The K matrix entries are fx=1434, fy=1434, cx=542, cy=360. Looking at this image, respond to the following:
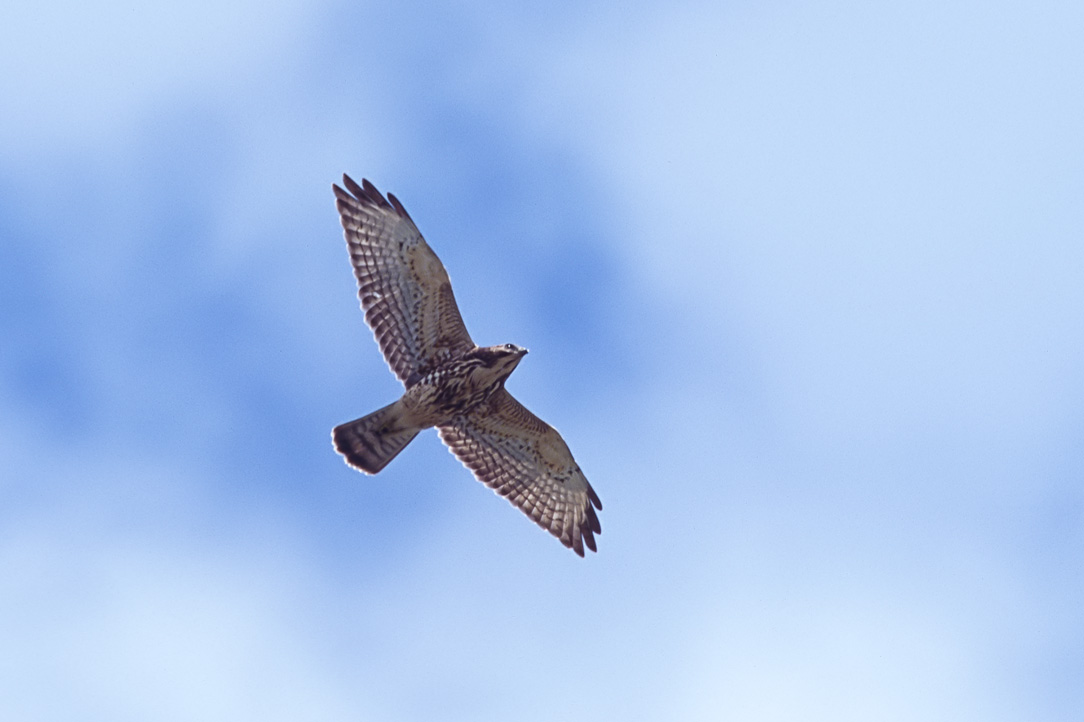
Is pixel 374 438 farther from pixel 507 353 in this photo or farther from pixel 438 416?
pixel 507 353

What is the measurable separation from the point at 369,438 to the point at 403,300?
1458 mm

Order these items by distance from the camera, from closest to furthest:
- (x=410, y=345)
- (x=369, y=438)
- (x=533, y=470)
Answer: (x=369, y=438) → (x=410, y=345) → (x=533, y=470)

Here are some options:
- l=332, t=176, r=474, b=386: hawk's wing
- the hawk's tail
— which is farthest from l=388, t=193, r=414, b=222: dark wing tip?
the hawk's tail

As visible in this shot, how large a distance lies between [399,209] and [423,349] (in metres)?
1.47

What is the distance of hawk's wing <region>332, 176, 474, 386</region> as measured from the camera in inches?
579

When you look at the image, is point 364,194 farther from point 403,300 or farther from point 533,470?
point 533,470

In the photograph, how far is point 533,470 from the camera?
52.0 feet

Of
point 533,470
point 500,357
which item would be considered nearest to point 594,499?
point 533,470

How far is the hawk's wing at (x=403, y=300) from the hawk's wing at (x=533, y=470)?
95 centimetres

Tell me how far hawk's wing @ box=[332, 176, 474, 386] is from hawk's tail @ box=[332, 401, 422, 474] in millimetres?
434

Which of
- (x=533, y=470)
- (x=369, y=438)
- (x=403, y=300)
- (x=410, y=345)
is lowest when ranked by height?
(x=369, y=438)

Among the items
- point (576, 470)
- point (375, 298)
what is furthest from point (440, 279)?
point (576, 470)

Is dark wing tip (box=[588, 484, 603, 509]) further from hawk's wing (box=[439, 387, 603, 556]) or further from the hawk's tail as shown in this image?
the hawk's tail

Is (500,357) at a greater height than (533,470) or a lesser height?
lesser
